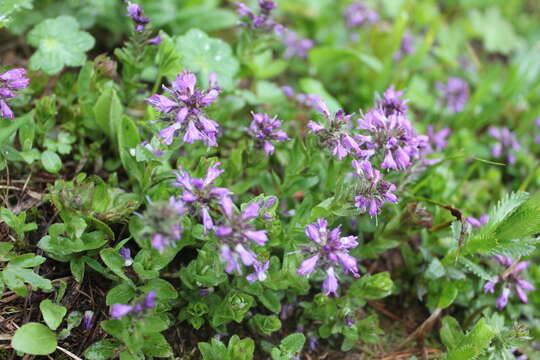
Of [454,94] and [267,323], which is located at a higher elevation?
[454,94]

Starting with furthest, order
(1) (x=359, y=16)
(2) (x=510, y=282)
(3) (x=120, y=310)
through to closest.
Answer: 1. (1) (x=359, y=16)
2. (2) (x=510, y=282)
3. (3) (x=120, y=310)

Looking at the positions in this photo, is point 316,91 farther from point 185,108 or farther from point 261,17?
point 185,108

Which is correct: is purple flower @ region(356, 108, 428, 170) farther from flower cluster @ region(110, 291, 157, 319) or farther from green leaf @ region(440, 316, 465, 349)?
flower cluster @ region(110, 291, 157, 319)

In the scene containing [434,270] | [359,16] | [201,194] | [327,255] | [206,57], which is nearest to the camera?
[201,194]

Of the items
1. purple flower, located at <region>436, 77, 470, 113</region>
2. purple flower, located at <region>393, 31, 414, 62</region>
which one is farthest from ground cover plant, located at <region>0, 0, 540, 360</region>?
purple flower, located at <region>393, 31, 414, 62</region>

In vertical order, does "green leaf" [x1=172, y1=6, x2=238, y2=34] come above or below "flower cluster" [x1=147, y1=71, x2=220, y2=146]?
below

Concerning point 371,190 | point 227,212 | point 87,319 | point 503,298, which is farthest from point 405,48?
point 87,319

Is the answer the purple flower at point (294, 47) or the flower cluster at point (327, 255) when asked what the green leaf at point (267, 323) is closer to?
the flower cluster at point (327, 255)
